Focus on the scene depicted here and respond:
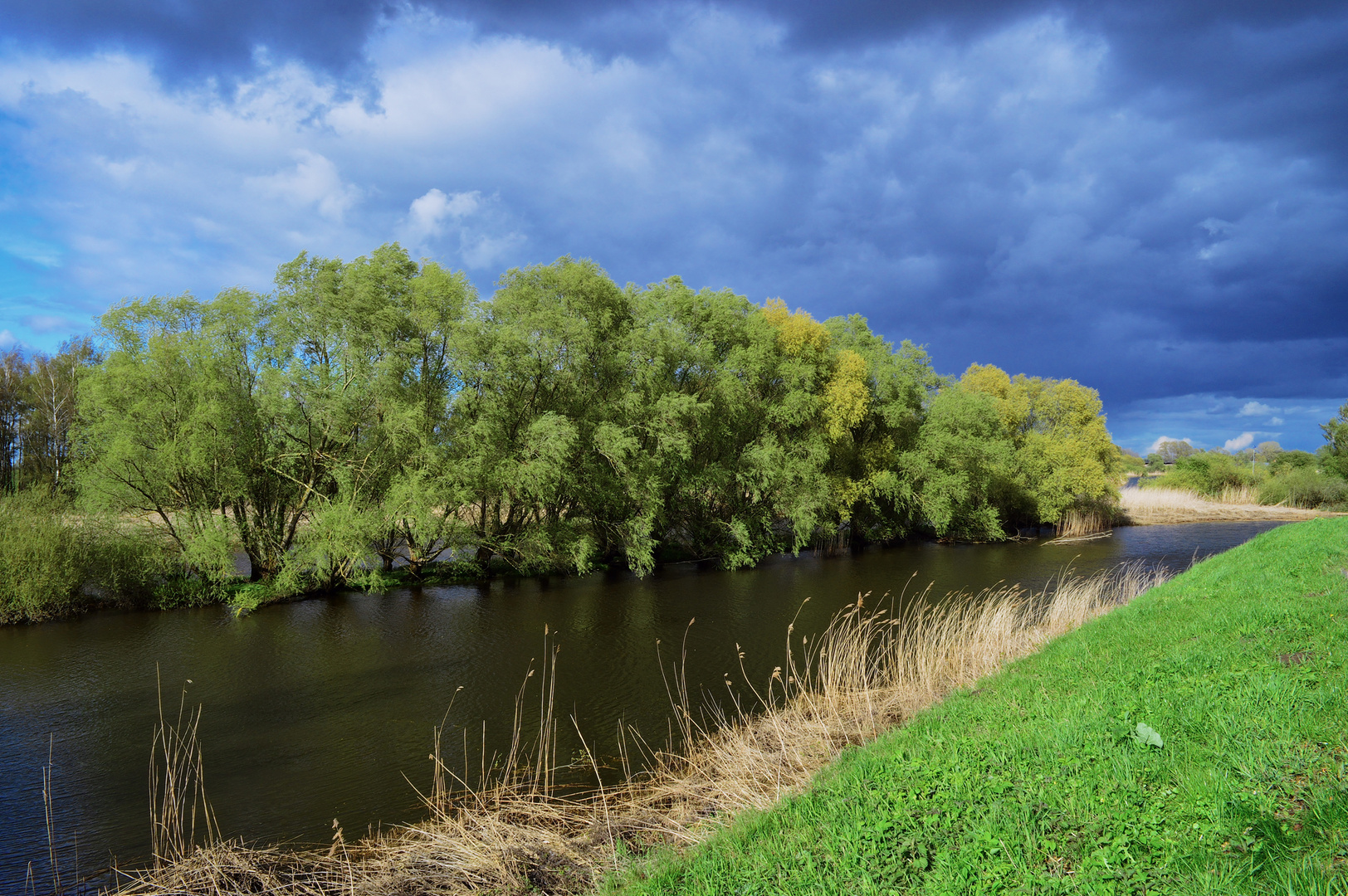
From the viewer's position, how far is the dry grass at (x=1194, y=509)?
48.6 metres

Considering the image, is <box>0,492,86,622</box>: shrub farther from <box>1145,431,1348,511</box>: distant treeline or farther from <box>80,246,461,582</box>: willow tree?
<box>1145,431,1348,511</box>: distant treeline

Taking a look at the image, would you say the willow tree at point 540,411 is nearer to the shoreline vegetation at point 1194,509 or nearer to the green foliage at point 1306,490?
the shoreline vegetation at point 1194,509

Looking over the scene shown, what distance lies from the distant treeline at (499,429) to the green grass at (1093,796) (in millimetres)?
19263

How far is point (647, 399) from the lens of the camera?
1131 inches

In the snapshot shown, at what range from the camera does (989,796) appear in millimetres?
4859

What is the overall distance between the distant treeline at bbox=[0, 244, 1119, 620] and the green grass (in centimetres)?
1926

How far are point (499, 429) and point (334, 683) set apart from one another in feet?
38.9

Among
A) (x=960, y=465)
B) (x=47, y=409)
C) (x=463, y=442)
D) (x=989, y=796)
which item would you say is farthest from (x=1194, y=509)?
(x=47, y=409)

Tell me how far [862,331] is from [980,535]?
14.4 m

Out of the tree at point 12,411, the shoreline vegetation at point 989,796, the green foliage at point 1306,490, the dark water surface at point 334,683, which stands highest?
the tree at point 12,411

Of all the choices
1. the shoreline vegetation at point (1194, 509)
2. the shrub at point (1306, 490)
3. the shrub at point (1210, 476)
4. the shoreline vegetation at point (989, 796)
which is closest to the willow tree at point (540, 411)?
the shoreline vegetation at point (989, 796)

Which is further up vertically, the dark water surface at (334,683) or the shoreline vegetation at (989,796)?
the shoreline vegetation at (989,796)

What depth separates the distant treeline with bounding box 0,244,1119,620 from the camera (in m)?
21.6

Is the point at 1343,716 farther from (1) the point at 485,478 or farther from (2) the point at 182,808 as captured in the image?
(1) the point at 485,478
